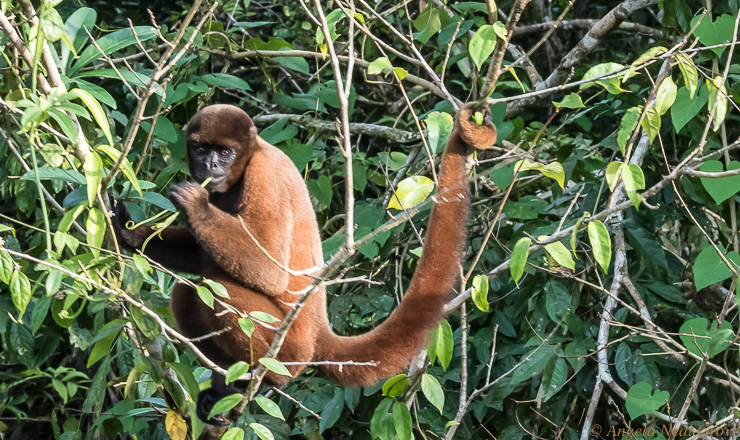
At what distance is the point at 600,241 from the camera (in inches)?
74.5

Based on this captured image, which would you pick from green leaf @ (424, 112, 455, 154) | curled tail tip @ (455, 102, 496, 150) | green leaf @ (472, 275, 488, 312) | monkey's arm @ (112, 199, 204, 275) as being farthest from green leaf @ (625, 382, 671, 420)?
monkey's arm @ (112, 199, 204, 275)

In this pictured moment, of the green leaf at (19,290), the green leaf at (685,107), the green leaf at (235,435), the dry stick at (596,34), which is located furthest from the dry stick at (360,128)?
the green leaf at (235,435)

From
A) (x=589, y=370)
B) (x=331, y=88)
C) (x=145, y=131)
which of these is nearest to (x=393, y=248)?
(x=331, y=88)

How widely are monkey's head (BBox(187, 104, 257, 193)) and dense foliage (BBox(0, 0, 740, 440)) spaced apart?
221 mm

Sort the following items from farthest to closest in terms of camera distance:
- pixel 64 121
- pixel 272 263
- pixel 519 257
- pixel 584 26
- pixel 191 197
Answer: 1. pixel 584 26
2. pixel 272 263
3. pixel 191 197
4. pixel 519 257
5. pixel 64 121

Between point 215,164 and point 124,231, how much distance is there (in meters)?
0.56

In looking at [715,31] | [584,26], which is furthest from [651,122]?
[584,26]

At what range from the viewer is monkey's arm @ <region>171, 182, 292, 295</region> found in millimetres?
2887

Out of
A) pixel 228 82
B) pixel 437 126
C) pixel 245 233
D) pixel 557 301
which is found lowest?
pixel 557 301

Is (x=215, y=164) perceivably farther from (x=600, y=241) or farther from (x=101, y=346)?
(x=600, y=241)

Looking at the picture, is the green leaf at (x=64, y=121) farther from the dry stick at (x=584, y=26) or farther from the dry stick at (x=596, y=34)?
the dry stick at (x=584, y=26)

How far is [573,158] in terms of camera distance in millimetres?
3684

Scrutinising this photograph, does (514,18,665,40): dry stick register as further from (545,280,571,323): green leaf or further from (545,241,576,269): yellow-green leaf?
(545,241,576,269): yellow-green leaf

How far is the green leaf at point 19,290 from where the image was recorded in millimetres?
1884
